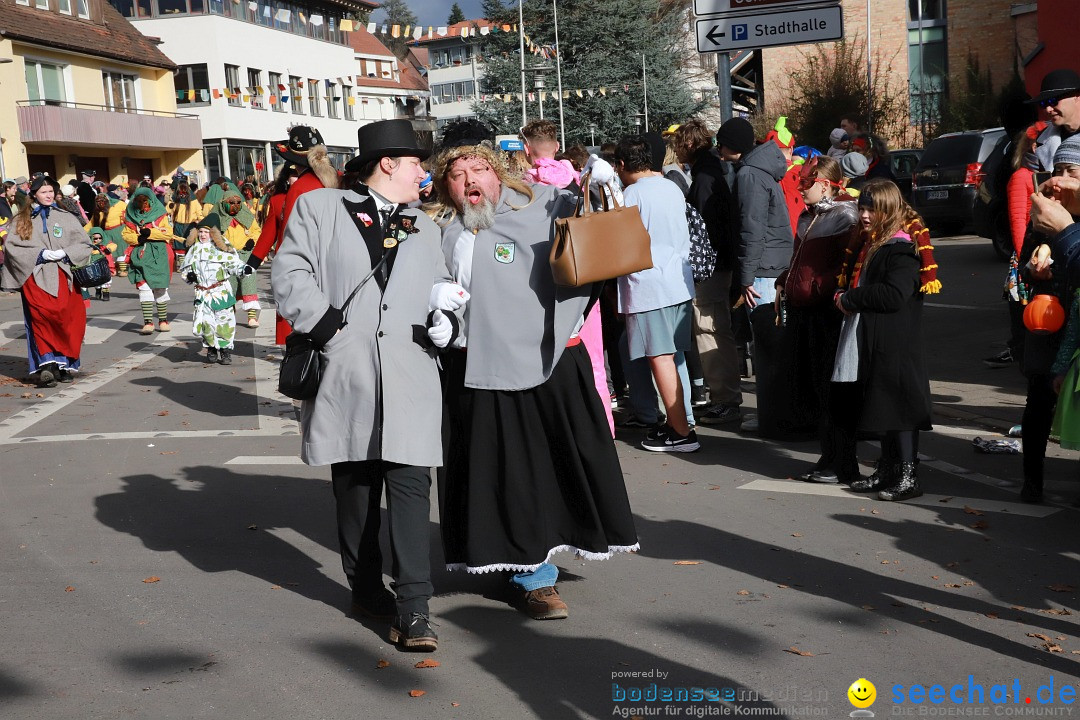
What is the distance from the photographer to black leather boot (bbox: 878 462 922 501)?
21.4 feet

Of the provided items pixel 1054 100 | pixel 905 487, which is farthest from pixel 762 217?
pixel 905 487

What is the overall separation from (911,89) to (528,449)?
45.6m

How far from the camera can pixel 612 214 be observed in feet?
16.1

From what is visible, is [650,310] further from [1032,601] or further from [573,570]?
[1032,601]

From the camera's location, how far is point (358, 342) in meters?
4.65

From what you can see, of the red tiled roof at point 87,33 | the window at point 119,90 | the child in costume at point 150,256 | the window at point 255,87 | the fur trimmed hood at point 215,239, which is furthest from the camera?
the window at point 255,87

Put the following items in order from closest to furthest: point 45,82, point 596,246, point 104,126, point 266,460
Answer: point 596,246
point 266,460
point 45,82
point 104,126

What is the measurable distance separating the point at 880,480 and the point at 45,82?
40934 mm

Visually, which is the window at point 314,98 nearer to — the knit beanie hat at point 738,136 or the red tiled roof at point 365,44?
the red tiled roof at point 365,44

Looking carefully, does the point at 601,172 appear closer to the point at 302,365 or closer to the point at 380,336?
the point at 380,336

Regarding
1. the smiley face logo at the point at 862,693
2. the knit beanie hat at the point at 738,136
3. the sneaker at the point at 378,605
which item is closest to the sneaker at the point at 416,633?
the sneaker at the point at 378,605

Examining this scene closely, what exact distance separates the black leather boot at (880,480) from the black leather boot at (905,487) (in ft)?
0.35

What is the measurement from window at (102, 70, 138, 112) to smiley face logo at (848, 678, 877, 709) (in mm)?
45695

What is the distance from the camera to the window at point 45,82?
40656mm
